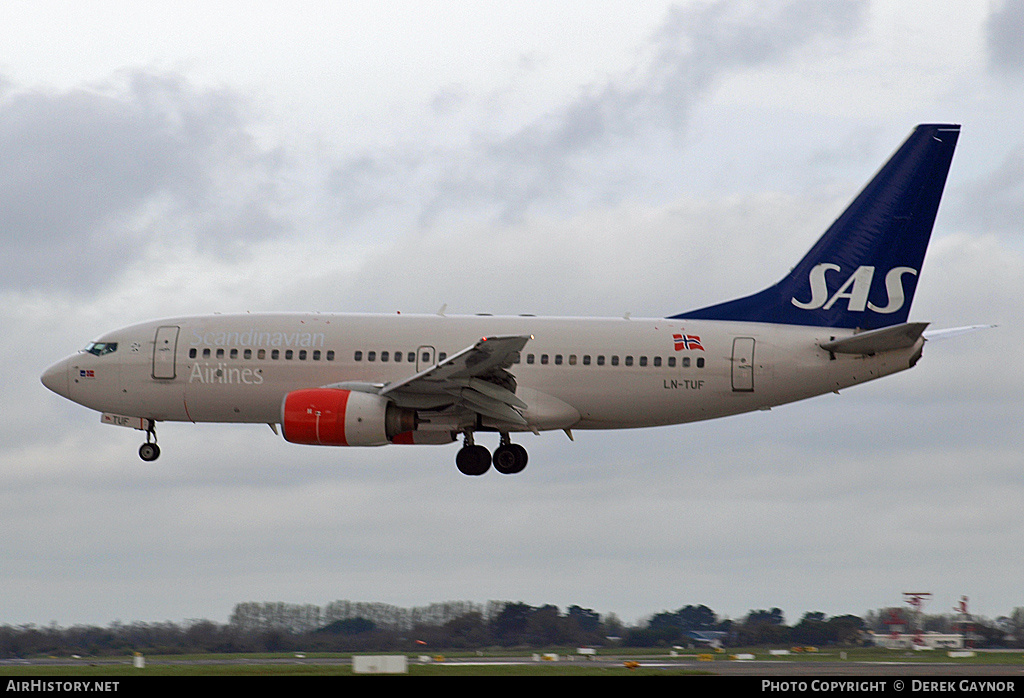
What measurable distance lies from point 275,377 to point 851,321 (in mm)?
18887

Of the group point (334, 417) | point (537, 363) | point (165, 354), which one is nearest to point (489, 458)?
point (537, 363)

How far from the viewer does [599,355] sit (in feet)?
136

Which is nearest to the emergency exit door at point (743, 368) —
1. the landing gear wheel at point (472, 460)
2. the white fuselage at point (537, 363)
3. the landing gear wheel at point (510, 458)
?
the white fuselage at point (537, 363)

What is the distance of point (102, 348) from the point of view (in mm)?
44594

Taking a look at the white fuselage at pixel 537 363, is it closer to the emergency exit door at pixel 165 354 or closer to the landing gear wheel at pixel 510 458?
Answer: the emergency exit door at pixel 165 354

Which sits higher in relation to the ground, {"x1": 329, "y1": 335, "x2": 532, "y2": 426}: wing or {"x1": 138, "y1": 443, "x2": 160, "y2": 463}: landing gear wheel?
{"x1": 329, "y1": 335, "x2": 532, "y2": 426}: wing

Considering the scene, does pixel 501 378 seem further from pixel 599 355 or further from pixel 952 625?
pixel 952 625

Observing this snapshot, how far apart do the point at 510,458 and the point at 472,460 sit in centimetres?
126

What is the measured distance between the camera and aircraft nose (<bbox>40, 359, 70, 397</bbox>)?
148ft

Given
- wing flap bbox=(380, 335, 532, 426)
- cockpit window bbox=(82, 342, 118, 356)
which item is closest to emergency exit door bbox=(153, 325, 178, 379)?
cockpit window bbox=(82, 342, 118, 356)

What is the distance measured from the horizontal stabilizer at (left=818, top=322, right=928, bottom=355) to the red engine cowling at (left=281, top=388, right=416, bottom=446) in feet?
46.7

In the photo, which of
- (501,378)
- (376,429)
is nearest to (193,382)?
(376,429)

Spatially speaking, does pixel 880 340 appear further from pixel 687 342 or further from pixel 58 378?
pixel 58 378

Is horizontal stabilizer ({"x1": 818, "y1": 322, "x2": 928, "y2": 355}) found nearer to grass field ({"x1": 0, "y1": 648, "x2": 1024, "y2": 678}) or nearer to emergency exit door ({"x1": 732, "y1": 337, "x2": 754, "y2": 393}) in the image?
emergency exit door ({"x1": 732, "y1": 337, "x2": 754, "y2": 393})
